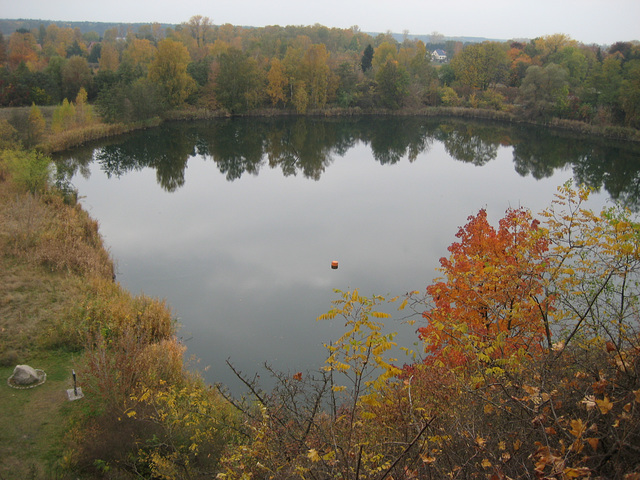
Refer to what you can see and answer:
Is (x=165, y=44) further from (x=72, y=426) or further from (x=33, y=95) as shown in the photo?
(x=72, y=426)

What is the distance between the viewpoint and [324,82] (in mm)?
51938

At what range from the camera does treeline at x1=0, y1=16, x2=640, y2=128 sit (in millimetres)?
41062

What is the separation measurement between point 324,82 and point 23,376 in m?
47.8

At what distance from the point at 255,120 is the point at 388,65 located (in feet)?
54.9

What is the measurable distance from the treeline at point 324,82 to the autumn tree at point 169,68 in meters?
0.09

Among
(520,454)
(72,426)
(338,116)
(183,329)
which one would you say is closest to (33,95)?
(338,116)

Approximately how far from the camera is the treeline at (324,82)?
41062mm

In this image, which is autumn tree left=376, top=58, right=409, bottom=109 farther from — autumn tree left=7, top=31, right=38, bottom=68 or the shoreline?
autumn tree left=7, top=31, right=38, bottom=68

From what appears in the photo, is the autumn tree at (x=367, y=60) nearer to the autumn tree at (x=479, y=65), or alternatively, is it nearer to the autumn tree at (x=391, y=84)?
the autumn tree at (x=391, y=84)

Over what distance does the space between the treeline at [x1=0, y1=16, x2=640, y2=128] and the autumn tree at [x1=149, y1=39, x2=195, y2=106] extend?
93 mm

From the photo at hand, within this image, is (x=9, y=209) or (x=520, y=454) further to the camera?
(x=9, y=209)

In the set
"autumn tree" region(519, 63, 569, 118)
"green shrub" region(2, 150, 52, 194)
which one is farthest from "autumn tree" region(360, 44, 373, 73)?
"green shrub" region(2, 150, 52, 194)

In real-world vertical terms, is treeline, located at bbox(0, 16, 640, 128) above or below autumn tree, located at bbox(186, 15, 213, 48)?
below

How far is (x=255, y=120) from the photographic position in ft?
159
